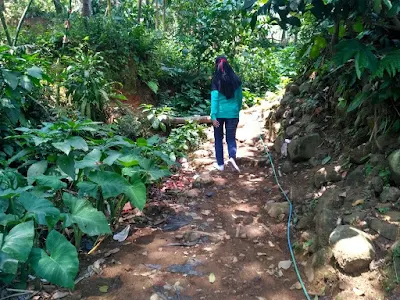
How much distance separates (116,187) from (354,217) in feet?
6.05

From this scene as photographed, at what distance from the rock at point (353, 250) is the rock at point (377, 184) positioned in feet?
1.81

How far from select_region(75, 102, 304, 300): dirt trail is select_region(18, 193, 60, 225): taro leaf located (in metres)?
0.60

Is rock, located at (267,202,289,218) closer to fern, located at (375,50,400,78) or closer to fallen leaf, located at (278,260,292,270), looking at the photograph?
fallen leaf, located at (278,260,292,270)

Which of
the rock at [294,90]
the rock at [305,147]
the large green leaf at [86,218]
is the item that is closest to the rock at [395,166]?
the rock at [305,147]

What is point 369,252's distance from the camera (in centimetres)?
233

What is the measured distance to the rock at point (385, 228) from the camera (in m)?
2.42

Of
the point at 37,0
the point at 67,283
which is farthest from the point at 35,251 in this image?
the point at 37,0

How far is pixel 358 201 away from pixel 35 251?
2385mm

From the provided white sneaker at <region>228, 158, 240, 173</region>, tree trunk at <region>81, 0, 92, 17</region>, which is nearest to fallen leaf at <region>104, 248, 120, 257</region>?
Result: white sneaker at <region>228, 158, 240, 173</region>

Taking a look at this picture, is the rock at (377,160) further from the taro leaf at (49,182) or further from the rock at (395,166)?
the taro leaf at (49,182)

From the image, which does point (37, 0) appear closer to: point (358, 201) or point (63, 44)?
point (63, 44)

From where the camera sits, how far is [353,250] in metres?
2.34

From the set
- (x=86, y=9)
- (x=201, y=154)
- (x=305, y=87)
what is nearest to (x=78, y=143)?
(x=201, y=154)

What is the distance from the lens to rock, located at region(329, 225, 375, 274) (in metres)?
2.31
